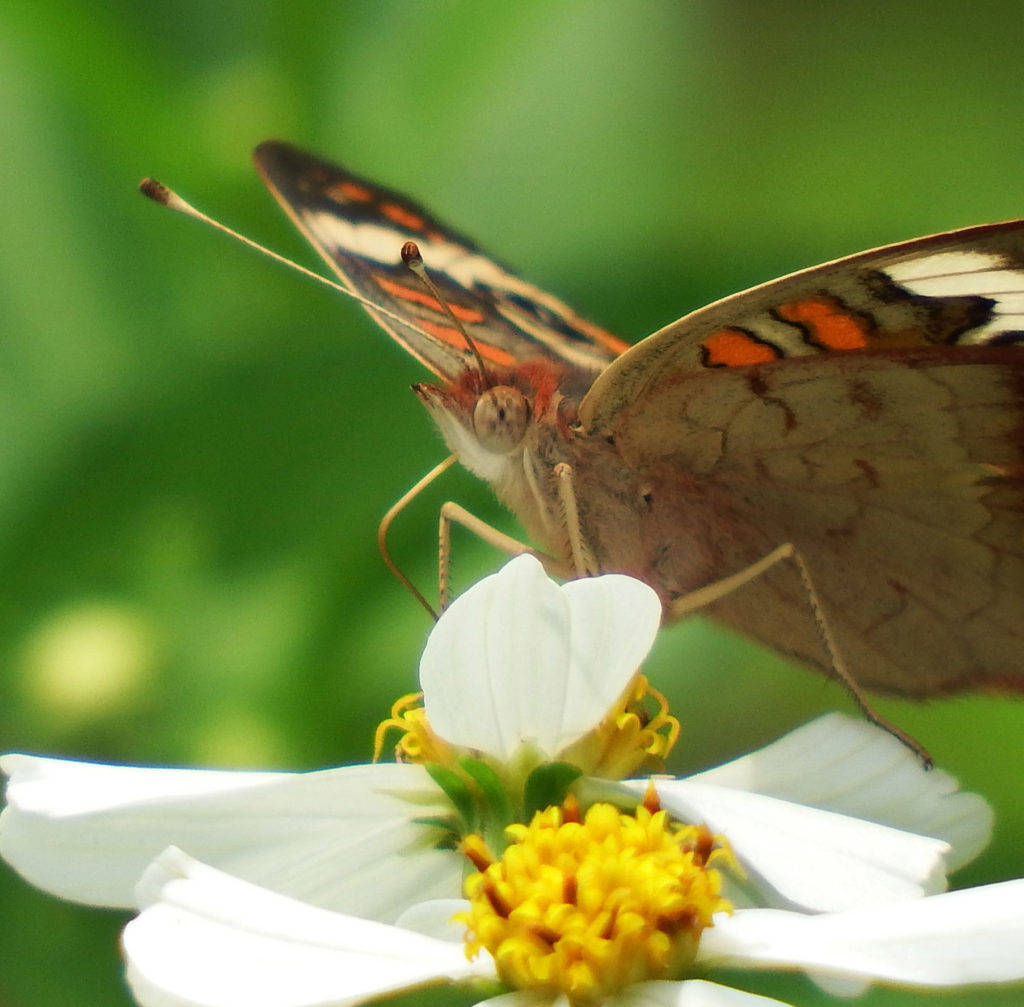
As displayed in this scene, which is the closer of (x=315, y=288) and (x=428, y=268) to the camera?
(x=428, y=268)

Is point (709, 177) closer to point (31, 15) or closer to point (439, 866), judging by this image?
point (31, 15)

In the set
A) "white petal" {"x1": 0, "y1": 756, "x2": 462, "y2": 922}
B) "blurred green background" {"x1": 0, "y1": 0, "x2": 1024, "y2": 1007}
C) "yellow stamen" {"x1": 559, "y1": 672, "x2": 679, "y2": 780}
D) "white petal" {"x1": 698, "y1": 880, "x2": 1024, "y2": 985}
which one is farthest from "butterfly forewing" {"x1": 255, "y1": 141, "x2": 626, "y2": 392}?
"white petal" {"x1": 698, "y1": 880, "x2": 1024, "y2": 985}

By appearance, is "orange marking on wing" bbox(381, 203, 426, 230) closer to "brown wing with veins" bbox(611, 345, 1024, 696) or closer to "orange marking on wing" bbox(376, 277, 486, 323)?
"orange marking on wing" bbox(376, 277, 486, 323)

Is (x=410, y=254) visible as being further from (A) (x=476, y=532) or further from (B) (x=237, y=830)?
(B) (x=237, y=830)

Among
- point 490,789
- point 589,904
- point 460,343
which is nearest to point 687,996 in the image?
point 589,904

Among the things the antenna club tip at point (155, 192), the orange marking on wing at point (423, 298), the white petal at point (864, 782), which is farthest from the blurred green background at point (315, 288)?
the antenna club tip at point (155, 192)
